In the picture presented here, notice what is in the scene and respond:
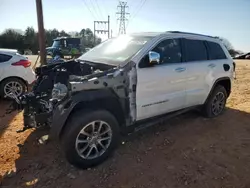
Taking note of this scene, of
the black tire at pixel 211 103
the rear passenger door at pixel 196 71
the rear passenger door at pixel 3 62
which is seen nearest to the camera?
the rear passenger door at pixel 196 71

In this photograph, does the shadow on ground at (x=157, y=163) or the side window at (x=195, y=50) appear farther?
the side window at (x=195, y=50)

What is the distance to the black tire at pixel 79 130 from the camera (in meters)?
3.19

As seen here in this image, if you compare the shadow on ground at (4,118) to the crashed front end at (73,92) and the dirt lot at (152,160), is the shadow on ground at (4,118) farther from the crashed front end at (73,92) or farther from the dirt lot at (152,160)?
the crashed front end at (73,92)

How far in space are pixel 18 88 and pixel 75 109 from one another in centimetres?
423

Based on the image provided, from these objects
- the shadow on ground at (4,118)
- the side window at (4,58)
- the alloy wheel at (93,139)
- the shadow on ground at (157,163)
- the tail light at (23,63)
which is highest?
the side window at (4,58)

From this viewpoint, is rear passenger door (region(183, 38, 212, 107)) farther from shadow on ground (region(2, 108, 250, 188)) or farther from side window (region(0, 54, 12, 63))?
side window (region(0, 54, 12, 63))

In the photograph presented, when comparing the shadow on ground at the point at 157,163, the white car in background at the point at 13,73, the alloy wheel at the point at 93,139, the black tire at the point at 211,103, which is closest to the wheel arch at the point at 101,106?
the alloy wheel at the point at 93,139

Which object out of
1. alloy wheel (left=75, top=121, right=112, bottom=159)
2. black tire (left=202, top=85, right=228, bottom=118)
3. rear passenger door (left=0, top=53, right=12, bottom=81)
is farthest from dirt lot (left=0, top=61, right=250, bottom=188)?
rear passenger door (left=0, top=53, right=12, bottom=81)

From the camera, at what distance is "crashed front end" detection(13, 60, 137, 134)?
10.6 feet

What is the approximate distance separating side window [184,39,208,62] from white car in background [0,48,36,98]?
458 centimetres

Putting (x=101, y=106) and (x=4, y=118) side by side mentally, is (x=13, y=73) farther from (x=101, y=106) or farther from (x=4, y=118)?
(x=101, y=106)

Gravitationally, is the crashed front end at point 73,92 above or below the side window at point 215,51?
below

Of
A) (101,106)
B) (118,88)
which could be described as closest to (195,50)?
(118,88)

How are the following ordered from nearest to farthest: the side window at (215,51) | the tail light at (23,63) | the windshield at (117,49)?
the windshield at (117,49) < the side window at (215,51) < the tail light at (23,63)
